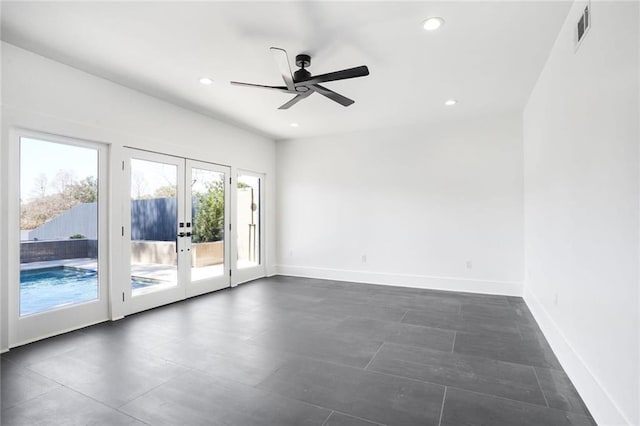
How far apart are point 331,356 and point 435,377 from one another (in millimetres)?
890

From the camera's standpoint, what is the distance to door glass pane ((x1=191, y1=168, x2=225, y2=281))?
5.08 meters

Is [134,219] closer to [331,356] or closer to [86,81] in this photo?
[86,81]

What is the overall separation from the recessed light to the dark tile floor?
287 centimetres

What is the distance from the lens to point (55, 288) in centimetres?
347

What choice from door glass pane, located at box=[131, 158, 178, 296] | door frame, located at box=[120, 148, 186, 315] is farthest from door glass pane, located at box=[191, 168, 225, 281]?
door glass pane, located at box=[131, 158, 178, 296]

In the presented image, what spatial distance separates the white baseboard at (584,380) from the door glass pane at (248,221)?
477 cm

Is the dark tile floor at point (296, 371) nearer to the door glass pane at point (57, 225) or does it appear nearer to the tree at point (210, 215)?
the door glass pane at point (57, 225)

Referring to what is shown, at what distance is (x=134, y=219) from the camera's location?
4.21 metres

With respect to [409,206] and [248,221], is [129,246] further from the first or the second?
→ [409,206]

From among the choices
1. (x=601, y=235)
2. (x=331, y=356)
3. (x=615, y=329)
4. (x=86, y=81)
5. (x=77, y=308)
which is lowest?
(x=331, y=356)

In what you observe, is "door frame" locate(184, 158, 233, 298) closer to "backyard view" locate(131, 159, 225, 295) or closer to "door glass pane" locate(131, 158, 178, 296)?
"backyard view" locate(131, 159, 225, 295)

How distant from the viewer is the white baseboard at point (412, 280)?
5086 mm

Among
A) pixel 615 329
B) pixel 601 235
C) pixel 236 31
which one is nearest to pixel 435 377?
pixel 615 329

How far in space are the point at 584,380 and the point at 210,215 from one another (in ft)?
16.3
